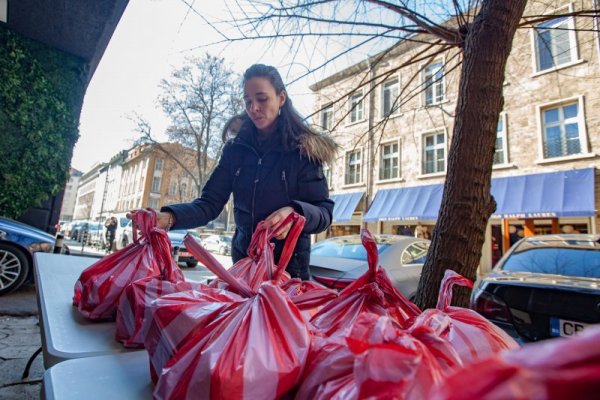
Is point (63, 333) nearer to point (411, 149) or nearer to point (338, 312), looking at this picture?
point (338, 312)

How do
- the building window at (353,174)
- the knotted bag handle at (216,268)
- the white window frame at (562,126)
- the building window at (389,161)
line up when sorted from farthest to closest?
the building window at (353,174) < the building window at (389,161) < the white window frame at (562,126) < the knotted bag handle at (216,268)

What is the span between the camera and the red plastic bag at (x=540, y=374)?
0.20 meters

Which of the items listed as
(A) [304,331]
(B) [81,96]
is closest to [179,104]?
(B) [81,96]

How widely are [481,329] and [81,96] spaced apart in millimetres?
8624

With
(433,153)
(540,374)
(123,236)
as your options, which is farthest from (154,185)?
(540,374)

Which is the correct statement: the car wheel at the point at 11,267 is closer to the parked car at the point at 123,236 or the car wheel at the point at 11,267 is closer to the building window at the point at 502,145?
the parked car at the point at 123,236

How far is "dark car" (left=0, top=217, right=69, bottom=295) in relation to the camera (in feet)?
14.5

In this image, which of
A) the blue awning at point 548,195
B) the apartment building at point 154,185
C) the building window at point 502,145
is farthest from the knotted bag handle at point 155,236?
the apartment building at point 154,185

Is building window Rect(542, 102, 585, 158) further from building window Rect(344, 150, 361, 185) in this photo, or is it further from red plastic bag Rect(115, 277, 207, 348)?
red plastic bag Rect(115, 277, 207, 348)

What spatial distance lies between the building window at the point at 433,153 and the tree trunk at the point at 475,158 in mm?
11348

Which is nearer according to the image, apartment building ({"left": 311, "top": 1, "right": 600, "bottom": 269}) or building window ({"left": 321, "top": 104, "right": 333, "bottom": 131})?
building window ({"left": 321, "top": 104, "right": 333, "bottom": 131})

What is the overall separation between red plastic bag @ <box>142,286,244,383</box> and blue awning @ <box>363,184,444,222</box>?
11523 mm

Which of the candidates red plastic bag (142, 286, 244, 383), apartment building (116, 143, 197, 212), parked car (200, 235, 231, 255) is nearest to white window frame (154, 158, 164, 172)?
apartment building (116, 143, 197, 212)

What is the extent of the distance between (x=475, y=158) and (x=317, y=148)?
2.81 ft
